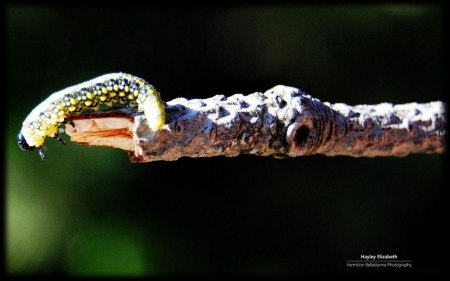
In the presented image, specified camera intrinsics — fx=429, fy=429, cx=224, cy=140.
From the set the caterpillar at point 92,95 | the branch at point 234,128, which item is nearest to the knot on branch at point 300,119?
the branch at point 234,128

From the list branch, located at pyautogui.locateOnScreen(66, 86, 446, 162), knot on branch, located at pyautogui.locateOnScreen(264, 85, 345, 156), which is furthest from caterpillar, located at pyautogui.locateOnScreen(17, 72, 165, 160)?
knot on branch, located at pyautogui.locateOnScreen(264, 85, 345, 156)

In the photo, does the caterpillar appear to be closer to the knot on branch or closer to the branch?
the branch

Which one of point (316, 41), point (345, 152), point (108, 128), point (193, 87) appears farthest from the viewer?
point (316, 41)

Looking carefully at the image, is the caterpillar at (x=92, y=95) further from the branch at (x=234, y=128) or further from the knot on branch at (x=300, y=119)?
the knot on branch at (x=300, y=119)

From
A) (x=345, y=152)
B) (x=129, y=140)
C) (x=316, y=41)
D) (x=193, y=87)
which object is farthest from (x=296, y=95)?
Answer: (x=316, y=41)

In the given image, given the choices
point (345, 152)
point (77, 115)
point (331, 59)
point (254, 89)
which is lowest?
point (345, 152)

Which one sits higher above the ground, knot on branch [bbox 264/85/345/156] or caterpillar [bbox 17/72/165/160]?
caterpillar [bbox 17/72/165/160]

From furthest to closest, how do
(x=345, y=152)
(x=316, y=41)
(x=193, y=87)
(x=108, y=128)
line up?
(x=316, y=41), (x=193, y=87), (x=345, y=152), (x=108, y=128)

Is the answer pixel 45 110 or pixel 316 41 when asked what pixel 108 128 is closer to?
pixel 45 110
